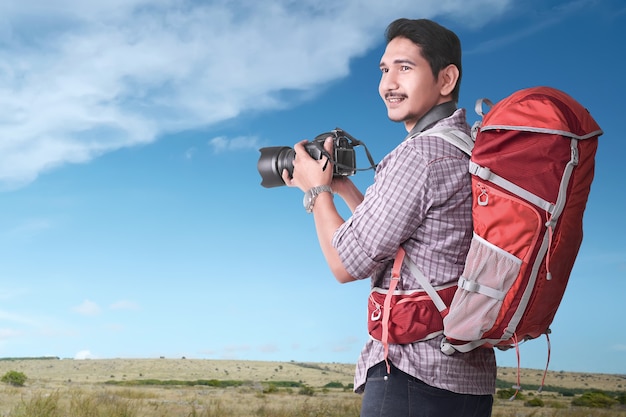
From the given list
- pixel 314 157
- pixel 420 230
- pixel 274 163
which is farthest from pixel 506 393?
pixel 420 230

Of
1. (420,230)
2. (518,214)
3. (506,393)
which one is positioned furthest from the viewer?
(506,393)

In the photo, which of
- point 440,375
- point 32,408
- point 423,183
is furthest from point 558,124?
point 32,408

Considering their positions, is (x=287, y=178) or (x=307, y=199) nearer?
(x=307, y=199)

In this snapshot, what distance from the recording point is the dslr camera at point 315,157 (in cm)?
269

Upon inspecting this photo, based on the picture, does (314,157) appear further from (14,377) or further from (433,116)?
(14,377)

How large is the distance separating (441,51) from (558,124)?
55 cm

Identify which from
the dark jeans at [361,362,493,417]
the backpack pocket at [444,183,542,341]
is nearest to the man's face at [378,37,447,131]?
the backpack pocket at [444,183,542,341]

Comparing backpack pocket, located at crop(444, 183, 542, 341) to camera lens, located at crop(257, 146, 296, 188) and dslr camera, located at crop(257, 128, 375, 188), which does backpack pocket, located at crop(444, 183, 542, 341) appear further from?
camera lens, located at crop(257, 146, 296, 188)

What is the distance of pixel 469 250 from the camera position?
86.5 inches

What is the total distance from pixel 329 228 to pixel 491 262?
594mm

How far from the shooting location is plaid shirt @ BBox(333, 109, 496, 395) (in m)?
2.20

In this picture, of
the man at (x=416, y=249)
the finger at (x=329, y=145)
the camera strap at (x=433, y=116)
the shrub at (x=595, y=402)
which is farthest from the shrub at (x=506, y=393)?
the shrub at (x=595, y=402)

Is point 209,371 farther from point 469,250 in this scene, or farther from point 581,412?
point 469,250

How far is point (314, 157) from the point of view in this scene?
2.71 m
